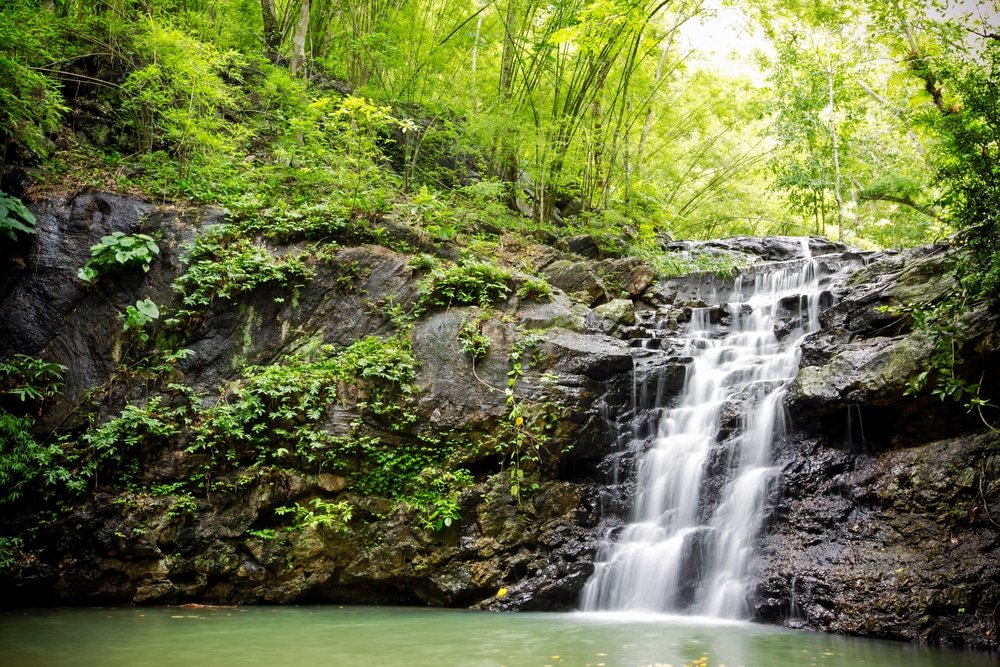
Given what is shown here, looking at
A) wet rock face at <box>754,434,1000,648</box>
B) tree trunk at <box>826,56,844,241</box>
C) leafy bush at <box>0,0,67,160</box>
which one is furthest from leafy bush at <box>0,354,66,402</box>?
tree trunk at <box>826,56,844,241</box>

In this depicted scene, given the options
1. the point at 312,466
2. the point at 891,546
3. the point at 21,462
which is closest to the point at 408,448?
the point at 312,466

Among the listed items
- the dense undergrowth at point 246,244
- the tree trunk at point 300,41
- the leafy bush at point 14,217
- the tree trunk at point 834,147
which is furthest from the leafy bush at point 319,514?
the tree trunk at point 834,147

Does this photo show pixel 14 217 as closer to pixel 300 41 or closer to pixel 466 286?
pixel 466 286

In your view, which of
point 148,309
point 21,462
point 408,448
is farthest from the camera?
point 148,309

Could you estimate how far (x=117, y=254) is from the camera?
28.2 feet

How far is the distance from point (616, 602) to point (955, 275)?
4.91 meters

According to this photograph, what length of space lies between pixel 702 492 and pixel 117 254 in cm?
834

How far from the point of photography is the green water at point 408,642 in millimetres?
4859

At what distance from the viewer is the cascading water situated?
23.0 ft

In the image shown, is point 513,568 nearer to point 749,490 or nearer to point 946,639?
point 749,490

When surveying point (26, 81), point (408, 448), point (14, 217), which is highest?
point (26, 81)

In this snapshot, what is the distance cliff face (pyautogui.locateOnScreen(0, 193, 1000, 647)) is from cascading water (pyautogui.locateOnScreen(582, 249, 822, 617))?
25 centimetres

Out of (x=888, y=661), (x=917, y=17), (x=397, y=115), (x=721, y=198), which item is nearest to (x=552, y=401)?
(x=888, y=661)

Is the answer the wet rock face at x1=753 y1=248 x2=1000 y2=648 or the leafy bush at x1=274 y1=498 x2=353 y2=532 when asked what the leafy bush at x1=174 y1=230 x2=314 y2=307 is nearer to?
the leafy bush at x1=274 y1=498 x2=353 y2=532
